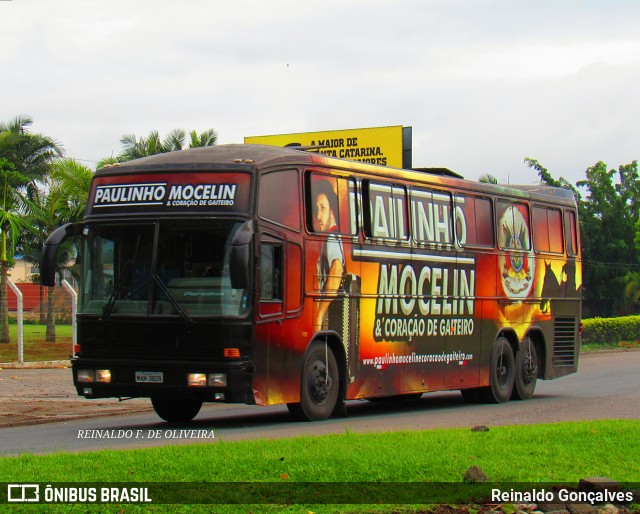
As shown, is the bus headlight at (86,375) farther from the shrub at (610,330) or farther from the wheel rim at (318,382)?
the shrub at (610,330)

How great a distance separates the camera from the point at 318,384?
1543 centimetres

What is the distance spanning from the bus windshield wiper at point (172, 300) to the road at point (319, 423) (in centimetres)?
138

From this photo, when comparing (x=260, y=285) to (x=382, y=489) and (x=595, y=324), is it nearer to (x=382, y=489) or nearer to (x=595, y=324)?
(x=382, y=489)

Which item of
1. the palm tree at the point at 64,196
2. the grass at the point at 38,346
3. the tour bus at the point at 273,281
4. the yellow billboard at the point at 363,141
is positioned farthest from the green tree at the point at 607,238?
the tour bus at the point at 273,281

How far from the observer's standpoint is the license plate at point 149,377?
14.1m

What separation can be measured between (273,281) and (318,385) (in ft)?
5.62

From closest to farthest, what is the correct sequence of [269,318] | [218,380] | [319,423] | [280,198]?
1. [218,380]
2. [269,318]
3. [280,198]
4. [319,423]

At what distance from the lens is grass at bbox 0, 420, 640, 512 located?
8883 mm

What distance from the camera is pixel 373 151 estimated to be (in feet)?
132

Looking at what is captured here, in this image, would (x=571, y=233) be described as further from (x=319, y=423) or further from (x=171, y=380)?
(x=171, y=380)

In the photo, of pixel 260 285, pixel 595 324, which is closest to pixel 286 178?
pixel 260 285

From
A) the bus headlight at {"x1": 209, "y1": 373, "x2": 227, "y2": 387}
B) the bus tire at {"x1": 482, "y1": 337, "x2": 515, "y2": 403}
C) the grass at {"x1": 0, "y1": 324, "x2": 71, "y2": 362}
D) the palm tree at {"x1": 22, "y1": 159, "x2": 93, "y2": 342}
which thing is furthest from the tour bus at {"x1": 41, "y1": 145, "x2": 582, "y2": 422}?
the palm tree at {"x1": 22, "y1": 159, "x2": 93, "y2": 342}

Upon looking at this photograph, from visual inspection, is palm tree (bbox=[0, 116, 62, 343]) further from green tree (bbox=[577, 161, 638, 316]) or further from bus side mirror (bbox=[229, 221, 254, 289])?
green tree (bbox=[577, 161, 638, 316])

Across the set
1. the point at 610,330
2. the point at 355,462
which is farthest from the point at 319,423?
the point at 610,330
